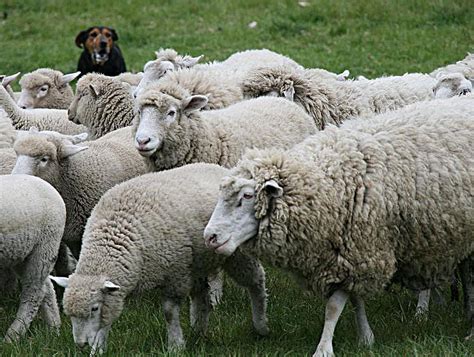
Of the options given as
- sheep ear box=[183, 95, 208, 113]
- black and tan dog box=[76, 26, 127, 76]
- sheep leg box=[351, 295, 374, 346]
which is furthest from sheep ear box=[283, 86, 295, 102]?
black and tan dog box=[76, 26, 127, 76]

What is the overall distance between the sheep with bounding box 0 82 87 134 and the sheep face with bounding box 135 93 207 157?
191cm

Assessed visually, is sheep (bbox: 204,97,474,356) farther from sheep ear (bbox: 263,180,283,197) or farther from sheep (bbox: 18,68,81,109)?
sheep (bbox: 18,68,81,109)

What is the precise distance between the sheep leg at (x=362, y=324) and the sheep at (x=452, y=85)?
2848 mm

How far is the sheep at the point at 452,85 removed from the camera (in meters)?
7.62

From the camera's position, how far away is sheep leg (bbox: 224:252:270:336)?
5.70 metres

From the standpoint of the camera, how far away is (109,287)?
509 cm

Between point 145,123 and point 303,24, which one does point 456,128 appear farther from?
point 303,24

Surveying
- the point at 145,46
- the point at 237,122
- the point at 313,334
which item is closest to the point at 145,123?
the point at 237,122

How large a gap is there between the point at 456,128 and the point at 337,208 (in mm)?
895

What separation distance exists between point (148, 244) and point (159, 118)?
147 centimetres

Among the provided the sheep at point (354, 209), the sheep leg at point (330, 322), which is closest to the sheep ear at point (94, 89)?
the sheep at point (354, 209)

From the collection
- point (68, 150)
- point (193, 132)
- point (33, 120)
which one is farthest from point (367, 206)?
point (33, 120)

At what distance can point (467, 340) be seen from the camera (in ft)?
17.4

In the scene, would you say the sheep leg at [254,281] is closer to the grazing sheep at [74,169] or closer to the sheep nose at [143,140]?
the sheep nose at [143,140]
